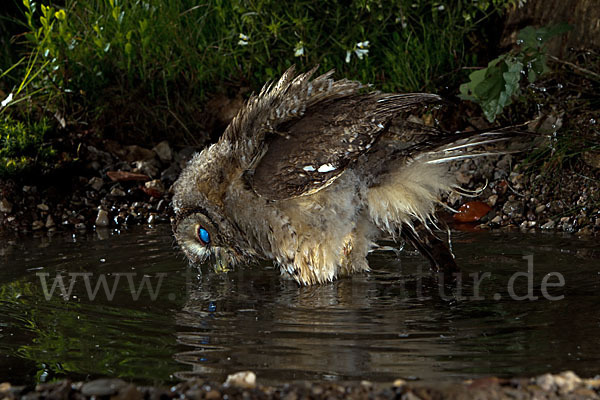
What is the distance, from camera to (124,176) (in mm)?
7586

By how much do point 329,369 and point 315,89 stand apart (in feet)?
7.05

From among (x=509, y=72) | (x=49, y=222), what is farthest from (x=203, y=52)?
(x=509, y=72)

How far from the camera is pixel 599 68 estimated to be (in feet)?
22.7

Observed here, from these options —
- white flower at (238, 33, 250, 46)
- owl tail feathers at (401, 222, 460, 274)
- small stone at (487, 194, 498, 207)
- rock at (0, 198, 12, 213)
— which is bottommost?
owl tail feathers at (401, 222, 460, 274)

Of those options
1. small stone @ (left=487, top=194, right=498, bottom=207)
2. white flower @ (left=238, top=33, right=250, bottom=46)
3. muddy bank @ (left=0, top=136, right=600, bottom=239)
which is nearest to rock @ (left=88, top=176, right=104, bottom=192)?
muddy bank @ (left=0, top=136, right=600, bottom=239)

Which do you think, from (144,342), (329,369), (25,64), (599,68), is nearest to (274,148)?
(144,342)

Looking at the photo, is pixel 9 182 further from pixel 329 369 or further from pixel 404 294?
pixel 329 369

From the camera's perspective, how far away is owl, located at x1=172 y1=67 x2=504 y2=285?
4.73m

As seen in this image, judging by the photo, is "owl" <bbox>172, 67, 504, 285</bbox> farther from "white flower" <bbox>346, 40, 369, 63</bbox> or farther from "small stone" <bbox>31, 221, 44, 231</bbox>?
"small stone" <bbox>31, 221, 44, 231</bbox>

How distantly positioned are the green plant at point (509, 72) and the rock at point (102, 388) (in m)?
4.50

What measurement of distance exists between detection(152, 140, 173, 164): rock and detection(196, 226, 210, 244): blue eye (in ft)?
9.35

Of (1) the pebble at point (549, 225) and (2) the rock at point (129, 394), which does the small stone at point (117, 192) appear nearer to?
(1) the pebble at point (549, 225)

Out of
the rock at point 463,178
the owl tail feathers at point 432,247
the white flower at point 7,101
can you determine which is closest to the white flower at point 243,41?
the white flower at point 7,101

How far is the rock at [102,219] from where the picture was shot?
722cm
